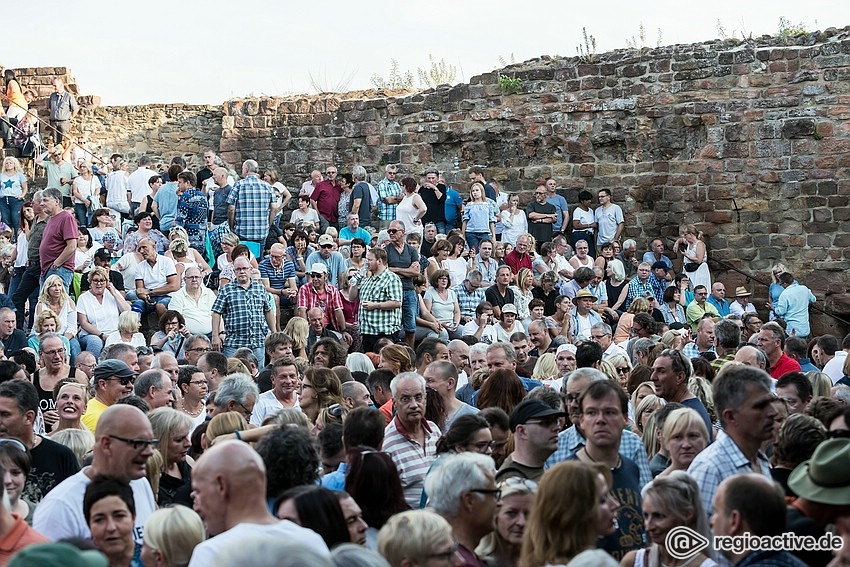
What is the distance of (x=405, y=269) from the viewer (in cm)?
1347

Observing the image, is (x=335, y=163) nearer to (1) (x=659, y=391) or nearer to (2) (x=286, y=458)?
(1) (x=659, y=391)

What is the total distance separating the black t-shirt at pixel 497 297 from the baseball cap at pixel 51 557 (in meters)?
10.8

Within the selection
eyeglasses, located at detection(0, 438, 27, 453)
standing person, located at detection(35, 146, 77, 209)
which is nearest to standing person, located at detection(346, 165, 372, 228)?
standing person, located at detection(35, 146, 77, 209)

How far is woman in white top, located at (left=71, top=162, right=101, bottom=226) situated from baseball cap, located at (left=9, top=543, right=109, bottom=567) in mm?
13931

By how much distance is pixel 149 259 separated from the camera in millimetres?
12820

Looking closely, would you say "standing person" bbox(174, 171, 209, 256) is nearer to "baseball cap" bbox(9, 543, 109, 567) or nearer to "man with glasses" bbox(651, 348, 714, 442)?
"man with glasses" bbox(651, 348, 714, 442)

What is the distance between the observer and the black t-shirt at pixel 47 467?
5.59 m

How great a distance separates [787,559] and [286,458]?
2023 mm

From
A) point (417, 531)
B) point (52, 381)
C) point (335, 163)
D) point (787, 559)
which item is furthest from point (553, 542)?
point (335, 163)

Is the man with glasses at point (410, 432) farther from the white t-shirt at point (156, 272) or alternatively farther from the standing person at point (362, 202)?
the standing person at point (362, 202)

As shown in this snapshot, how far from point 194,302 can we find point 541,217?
6.39 metres

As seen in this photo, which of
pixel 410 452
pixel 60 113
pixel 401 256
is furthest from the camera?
pixel 60 113

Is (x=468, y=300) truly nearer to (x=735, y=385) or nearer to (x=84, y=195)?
(x=84, y=195)

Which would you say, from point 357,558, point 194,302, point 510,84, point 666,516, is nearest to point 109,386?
point 666,516
